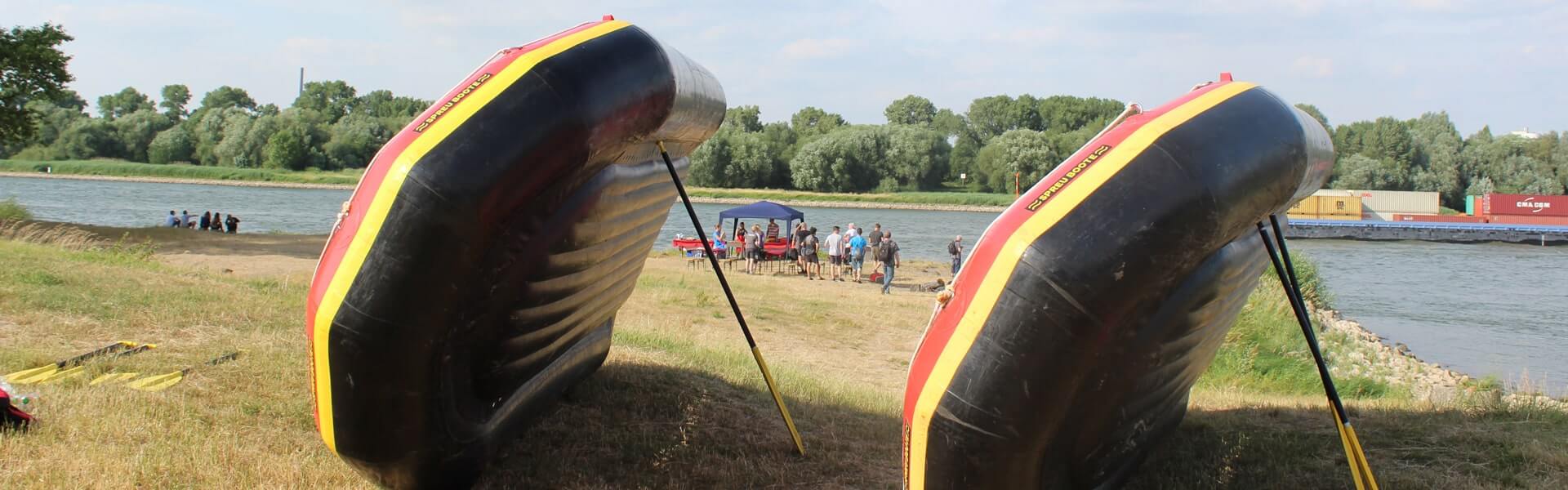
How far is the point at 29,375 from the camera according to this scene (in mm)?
7336

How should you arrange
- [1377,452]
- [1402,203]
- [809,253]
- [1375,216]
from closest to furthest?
[1377,452] < [809,253] < [1375,216] < [1402,203]

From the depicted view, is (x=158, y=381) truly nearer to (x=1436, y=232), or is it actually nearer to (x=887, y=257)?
(x=887, y=257)

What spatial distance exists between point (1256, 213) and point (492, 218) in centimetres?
322

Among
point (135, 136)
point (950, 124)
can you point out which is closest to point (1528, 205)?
point (950, 124)

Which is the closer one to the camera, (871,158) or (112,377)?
(112,377)

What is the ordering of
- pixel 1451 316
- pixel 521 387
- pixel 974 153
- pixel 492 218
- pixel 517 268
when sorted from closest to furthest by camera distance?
1. pixel 492 218
2. pixel 517 268
3. pixel 521 387
4. pixel 1451 316
5. pixel 974 153

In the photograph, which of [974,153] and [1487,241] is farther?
[974,153]

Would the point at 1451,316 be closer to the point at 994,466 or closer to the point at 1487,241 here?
the point at 994,466

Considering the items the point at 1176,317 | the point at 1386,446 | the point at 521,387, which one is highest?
the point at 1176,317

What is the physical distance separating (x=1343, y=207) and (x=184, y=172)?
80767 millimetres

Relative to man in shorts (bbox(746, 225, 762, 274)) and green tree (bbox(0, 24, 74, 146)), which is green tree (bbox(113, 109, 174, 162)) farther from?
man in shorts (bbox(746, 225, 762, 274))

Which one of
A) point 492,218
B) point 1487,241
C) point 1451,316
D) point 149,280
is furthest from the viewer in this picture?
point 1487,241

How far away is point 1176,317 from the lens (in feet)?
16.5

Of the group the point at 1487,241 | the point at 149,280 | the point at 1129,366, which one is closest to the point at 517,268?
the point at 1129,366
